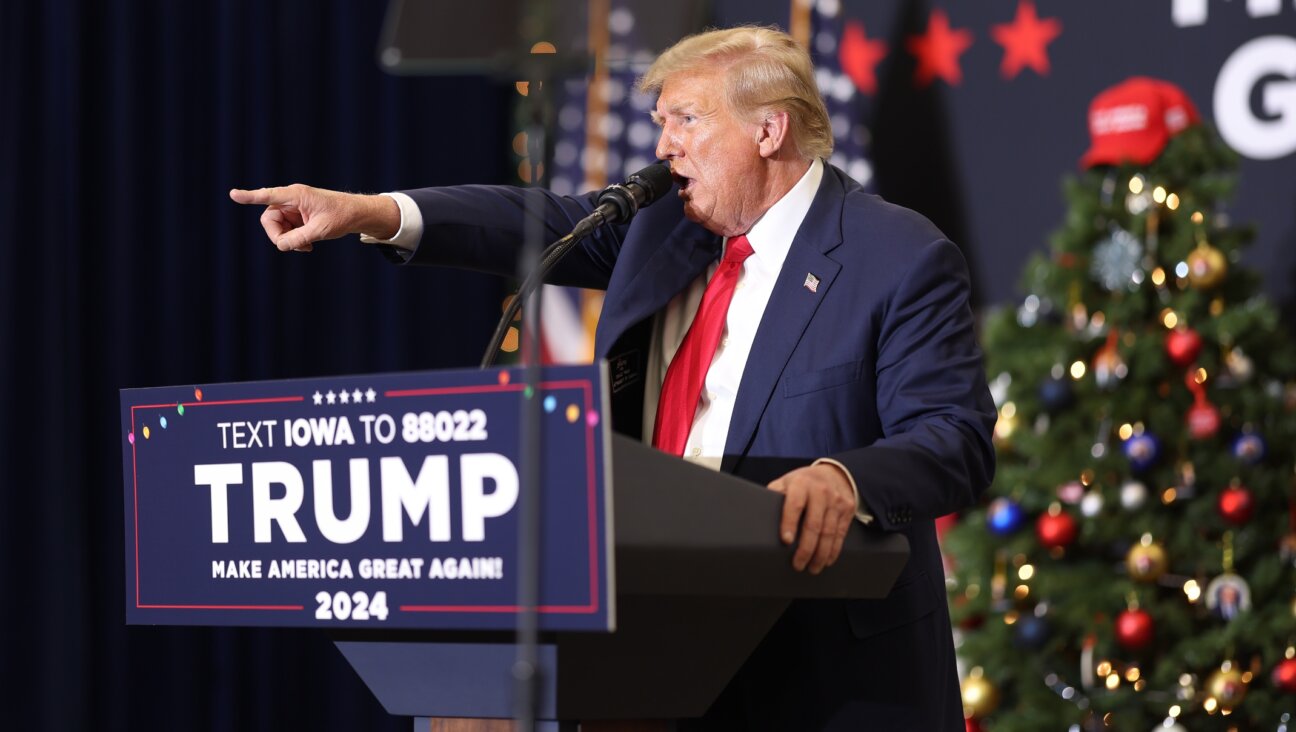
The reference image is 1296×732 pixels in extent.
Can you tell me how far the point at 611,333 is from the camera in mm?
1954

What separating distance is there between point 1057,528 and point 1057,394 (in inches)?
13.0

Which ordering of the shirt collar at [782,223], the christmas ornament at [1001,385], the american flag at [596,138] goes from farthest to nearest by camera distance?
the american flag at [596,138] → the christmas ornament at [1001,385] → the shirt collar at [782,223]

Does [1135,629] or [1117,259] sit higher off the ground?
[1117,259]

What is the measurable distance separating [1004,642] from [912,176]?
1712 millimetres

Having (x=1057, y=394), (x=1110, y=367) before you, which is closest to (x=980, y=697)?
(x=1057, y=394)

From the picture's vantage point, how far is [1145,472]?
3615mm

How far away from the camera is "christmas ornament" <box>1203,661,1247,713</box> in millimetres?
3418

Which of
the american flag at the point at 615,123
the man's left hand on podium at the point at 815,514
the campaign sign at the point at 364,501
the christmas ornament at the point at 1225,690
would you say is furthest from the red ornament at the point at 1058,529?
the campaign sign at the point at 364,501

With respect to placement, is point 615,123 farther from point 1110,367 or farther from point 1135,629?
point 1135,629

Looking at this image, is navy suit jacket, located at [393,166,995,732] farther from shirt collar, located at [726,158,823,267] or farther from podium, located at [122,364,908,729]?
podium, located at [122,364,908,729]

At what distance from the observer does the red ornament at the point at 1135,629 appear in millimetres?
3500

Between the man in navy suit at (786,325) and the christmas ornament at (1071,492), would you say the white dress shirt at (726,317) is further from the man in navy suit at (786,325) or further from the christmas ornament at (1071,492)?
the christmas ornament at (1071,492)

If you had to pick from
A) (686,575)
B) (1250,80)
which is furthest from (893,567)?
(1250,80)

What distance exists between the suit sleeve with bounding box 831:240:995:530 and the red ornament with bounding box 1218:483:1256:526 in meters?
1.85
